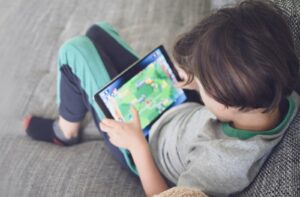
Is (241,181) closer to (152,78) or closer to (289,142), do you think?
(289,142)

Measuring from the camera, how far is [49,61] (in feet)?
4.68

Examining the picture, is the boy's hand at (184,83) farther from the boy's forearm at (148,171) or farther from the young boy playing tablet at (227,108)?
the boy's forearm at (148,171)

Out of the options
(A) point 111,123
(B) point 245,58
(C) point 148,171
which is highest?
(B) point 245,58

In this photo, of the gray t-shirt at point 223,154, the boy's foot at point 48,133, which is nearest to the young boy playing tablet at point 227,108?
the gray t-shirt at point 223,154

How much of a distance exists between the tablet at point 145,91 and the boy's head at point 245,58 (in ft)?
0.80

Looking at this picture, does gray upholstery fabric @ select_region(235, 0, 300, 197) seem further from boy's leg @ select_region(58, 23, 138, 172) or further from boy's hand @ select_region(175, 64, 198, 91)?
boy's leg @ select_region(58, 23, 138, 172)

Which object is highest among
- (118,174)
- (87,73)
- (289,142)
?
(87,73)

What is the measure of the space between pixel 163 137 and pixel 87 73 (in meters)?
0.26

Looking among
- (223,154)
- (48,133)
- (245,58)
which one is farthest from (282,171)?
(48,133)

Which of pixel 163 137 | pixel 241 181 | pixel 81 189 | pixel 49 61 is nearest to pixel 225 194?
pixel 241 181

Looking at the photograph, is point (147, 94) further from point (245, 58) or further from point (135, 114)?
point (245, 58)

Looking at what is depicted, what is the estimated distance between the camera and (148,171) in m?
0.90

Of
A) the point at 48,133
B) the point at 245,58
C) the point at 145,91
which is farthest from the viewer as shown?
the point at 48,133

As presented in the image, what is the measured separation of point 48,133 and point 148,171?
428 millimetres
